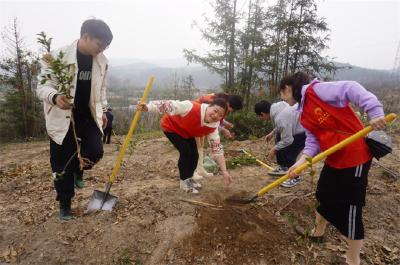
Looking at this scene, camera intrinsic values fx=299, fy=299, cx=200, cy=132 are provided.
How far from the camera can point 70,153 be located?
3012 mm

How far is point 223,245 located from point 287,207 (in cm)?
115

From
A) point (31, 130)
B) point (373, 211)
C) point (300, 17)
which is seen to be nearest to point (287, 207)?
point (373, 211)

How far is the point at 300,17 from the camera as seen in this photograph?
15.2m

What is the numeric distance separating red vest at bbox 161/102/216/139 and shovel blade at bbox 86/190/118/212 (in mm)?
1073

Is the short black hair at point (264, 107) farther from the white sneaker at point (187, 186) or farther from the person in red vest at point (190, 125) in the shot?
the white sneaker at point (187, 186)

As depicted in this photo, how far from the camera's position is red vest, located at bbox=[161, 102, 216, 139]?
350 centimetres

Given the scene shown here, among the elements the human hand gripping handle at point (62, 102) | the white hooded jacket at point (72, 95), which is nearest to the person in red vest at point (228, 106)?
the white hooded jacket at point (72, 95)

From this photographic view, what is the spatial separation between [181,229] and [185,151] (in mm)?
972

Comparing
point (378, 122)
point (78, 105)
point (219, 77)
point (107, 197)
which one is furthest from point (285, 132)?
point (219, 77)

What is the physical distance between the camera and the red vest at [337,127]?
231 cm

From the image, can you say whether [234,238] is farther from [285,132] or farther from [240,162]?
[240,162]

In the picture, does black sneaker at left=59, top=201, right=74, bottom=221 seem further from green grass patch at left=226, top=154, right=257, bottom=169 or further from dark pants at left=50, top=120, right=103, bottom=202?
green grass patch at left=226, top=154, right=257, bottom=169

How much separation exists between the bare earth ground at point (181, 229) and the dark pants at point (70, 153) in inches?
18.7

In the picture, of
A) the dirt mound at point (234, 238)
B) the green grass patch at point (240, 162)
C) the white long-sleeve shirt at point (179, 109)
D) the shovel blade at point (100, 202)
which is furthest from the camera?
the green grass patch at point (240, 162)
